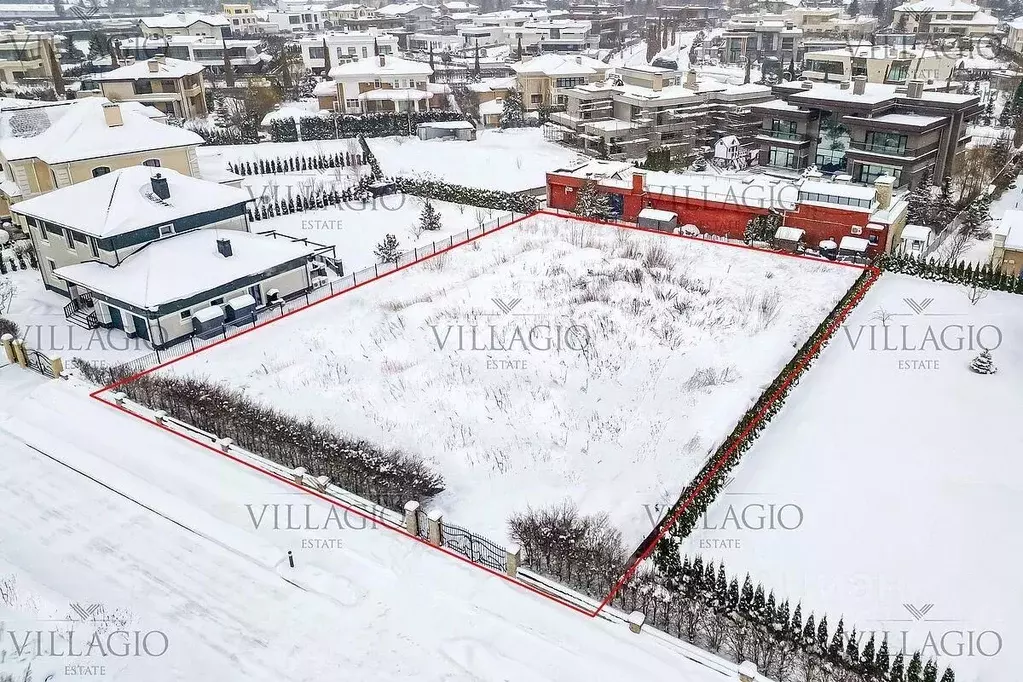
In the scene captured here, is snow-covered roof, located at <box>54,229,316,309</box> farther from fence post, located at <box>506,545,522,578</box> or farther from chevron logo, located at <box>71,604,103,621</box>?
fence post, located at <box>506,545,522,578</box>

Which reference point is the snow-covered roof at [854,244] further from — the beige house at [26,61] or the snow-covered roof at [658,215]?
the beige house at [26,61]

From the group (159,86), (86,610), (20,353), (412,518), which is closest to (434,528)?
(412,518)

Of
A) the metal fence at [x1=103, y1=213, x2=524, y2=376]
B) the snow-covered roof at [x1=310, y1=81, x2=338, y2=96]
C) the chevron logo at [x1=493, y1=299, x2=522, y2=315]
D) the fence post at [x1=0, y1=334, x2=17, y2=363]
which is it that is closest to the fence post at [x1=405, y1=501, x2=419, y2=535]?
the metal fence at [x1=103, y1=213, x2=524, y2=376]

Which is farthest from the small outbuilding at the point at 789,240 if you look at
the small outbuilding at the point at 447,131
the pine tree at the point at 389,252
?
the small outbuilding at the point at 447,131

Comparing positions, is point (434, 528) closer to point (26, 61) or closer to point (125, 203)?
point (125, 203)

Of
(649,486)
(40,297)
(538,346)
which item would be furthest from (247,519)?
(40,297)

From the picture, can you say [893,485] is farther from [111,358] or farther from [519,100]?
[519,100]
